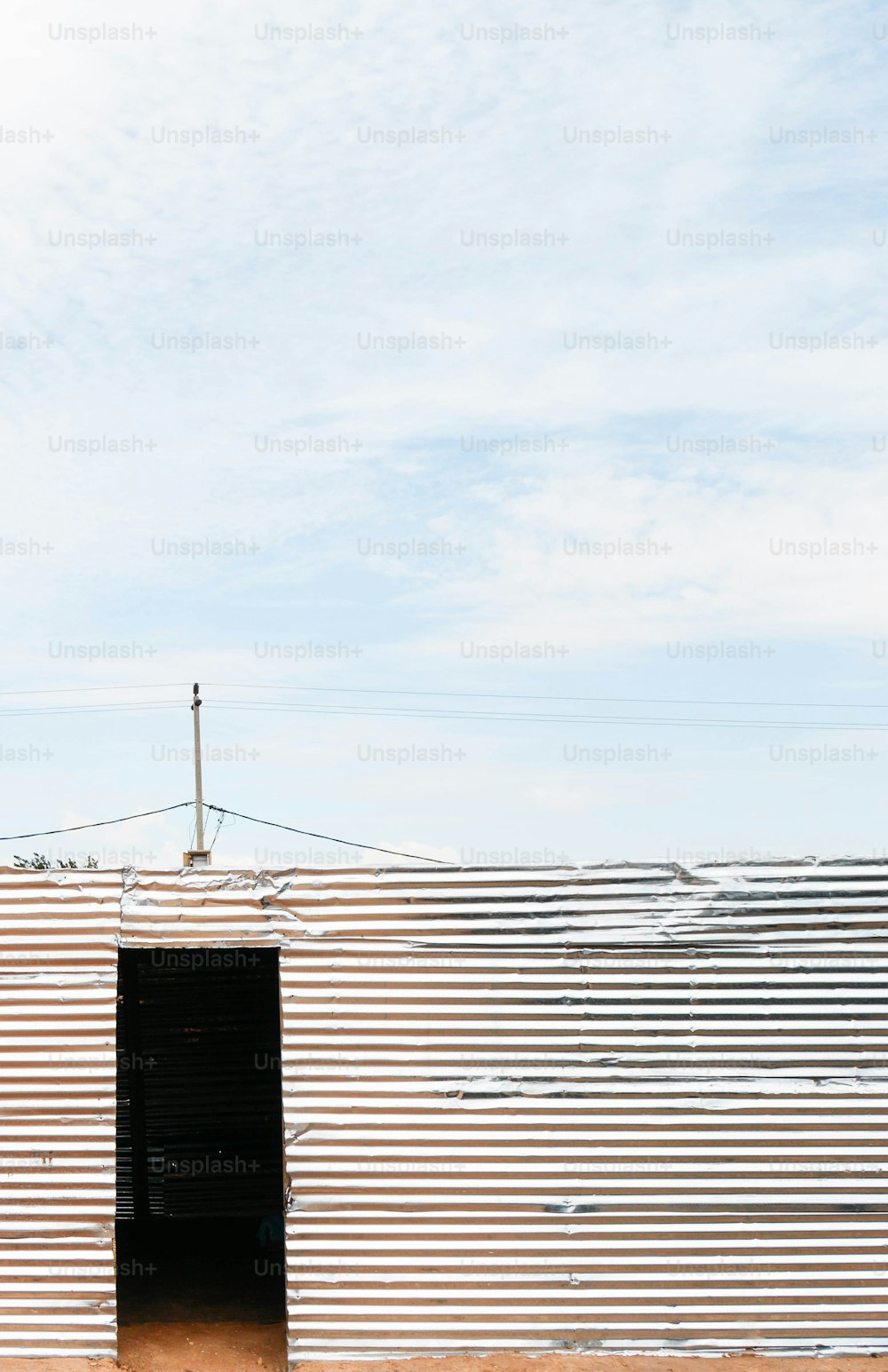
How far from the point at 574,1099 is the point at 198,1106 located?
5.30 metres

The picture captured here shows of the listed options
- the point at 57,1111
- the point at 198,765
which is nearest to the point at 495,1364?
the point at 57,1111

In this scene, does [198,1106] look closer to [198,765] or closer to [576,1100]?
[576,1100]

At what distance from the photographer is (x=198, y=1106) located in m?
11.8

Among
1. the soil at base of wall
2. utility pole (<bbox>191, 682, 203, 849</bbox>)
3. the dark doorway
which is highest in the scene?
utility pole (<bbox>191, 682, 203, 849</bbox>)

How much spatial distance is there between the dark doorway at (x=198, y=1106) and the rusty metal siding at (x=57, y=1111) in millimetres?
3357

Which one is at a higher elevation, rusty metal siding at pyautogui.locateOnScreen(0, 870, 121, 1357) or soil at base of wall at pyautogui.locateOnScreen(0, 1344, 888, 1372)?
rusty metal siding at pyautogui.locateOnScreen(0, 870, 121, 1357)

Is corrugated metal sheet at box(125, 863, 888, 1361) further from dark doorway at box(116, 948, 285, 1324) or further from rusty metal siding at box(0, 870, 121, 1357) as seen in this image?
dark doorway at box(116, 948, 285, 1324)

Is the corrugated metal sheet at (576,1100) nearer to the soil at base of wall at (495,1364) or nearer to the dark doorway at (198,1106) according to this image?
the soil at base of wall at (495,1364)

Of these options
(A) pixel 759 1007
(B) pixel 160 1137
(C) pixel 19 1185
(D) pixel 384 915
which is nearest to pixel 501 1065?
(D) pixel 384 915

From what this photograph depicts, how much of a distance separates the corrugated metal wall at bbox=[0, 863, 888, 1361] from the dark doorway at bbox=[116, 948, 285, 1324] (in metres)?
3.54

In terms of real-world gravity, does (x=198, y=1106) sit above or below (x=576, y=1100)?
below

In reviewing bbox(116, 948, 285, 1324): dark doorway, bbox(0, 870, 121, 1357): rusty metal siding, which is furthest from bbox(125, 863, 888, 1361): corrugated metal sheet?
bbox(116, 948, 285, 1324): dark doorway

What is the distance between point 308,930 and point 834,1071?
3635mm

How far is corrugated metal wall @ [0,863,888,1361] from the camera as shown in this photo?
7730 millimetres
